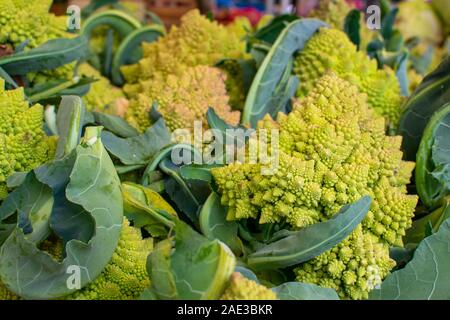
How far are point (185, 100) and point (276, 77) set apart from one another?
0.21 meters

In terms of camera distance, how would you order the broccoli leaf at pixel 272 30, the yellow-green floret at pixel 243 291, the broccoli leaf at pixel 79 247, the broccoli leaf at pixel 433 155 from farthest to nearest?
the broccoli leaf at pixel 272 30 → the broccoli leaf at pixel 433 155 → the broccoli leaf at pixel 79 247 → the yellow-green floret at pixel 243 291

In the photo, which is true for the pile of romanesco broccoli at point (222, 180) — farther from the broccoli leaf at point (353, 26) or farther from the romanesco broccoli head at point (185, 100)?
the broccoli leaf at point (353, 26)

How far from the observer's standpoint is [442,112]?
99 centimetres

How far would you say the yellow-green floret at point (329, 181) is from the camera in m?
0.82

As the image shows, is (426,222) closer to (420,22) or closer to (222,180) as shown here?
(222,180)

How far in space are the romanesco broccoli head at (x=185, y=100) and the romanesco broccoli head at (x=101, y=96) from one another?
0.08 m

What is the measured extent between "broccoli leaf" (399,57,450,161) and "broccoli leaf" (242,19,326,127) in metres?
0.23

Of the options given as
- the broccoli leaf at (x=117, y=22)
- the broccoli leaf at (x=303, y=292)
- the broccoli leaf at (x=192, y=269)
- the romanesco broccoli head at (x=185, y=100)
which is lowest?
the broccoli leaf at (x=303, y=292)

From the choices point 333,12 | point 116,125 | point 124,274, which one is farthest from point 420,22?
point 124,274

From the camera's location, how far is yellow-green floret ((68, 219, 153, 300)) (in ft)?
2.64

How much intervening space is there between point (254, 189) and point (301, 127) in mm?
128

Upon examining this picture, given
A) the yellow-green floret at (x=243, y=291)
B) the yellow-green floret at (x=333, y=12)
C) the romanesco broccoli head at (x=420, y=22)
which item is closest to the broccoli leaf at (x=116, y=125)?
the yellow-green floret at (x=243, y=291)
